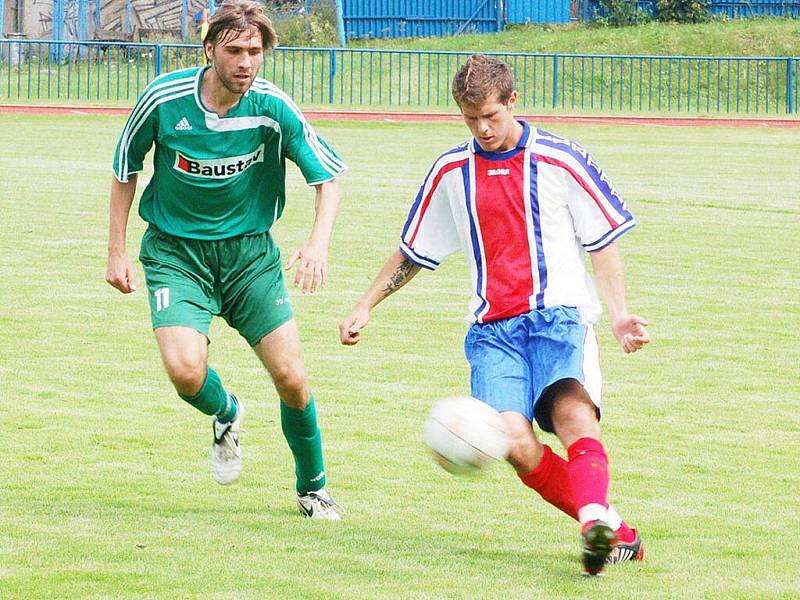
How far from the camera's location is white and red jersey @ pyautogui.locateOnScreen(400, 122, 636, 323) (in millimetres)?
5371

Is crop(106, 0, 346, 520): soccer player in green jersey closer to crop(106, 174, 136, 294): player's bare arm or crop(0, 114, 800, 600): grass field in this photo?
crop(106, 174, 136, 294): player's bare arm

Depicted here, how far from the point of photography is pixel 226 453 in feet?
20.2

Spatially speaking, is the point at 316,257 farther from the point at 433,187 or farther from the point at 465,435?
the point at 465,435

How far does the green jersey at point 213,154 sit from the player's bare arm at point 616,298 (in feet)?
3.87

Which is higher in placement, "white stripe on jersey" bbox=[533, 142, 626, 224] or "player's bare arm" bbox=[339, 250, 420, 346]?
"white stripe on jersey" bbox=[533, 142, 626, 224]

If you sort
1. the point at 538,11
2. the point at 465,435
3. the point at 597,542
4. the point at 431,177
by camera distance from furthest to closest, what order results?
the point at 538,11, the point at 431,177, the point at 465,435, the point at 597,542

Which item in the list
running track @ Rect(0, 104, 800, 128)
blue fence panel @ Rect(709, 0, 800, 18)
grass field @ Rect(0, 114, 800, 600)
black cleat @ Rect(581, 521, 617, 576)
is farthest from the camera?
blue fence panel @ Rect(709, 0, 800, 18)

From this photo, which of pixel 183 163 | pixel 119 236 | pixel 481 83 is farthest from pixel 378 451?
pixel 481 83

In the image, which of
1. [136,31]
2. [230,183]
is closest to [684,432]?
[230,183]

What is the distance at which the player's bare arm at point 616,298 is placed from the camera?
207 inches

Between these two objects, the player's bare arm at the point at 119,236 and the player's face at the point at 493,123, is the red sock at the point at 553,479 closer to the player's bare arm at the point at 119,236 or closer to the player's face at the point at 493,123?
the player's face at the point at 493,123

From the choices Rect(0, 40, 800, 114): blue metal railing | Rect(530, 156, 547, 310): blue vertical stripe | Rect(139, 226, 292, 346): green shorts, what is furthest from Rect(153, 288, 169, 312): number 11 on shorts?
Rect(0, 40, 800, 114): blue metal railing

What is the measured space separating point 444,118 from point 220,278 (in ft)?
83.7

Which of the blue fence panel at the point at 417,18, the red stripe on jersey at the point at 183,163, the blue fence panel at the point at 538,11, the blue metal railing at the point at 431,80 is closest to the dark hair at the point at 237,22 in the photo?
the red stripe on jersey at the point at 183,163
